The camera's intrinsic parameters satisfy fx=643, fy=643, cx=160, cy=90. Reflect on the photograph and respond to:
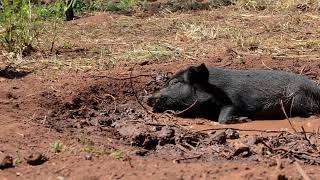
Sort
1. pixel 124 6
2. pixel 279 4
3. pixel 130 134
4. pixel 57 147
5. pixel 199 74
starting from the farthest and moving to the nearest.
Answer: pixel 124 6
pixel 279 4
pixel 199 74
pixel 130 134
pixel 57 147

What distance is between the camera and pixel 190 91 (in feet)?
24.4

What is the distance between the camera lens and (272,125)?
7043 mm

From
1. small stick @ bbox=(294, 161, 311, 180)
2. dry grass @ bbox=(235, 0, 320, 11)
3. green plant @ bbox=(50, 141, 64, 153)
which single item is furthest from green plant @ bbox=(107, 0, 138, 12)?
small stick @ bbox=(294, 161, 311, 180)

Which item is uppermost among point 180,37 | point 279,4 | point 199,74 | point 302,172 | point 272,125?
point 302,172

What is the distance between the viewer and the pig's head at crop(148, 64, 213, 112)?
24.2 ft

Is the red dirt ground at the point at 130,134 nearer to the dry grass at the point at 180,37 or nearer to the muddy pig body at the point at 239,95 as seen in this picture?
the muddy pig body at the point at 239,95

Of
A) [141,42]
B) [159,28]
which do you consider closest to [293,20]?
[159,28]

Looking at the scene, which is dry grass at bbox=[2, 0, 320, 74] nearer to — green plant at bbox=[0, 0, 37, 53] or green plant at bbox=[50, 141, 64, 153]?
green plant at bbox=[0, 0, 37, 53]

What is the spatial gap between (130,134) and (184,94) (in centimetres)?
167

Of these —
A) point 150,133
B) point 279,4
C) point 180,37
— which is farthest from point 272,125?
point 279,4

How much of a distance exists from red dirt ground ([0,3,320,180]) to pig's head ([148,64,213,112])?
196 millimetres

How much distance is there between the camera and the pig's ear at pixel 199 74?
7234 mm

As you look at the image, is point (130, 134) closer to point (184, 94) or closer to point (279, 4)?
point (184, 94)

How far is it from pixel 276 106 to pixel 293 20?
535cm
